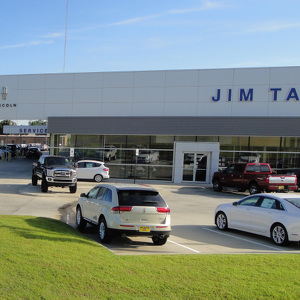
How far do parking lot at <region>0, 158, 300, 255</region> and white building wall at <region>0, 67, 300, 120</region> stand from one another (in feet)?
22.6

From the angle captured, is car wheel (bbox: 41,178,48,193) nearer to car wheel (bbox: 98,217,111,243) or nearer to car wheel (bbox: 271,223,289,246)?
car wheel (bbox: 98,217,111,243)

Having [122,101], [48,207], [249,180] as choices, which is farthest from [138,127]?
[48,207]

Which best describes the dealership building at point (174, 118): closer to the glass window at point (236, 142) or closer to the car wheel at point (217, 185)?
the glass window at point (236, 142)

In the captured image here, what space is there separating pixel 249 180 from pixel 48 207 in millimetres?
13104

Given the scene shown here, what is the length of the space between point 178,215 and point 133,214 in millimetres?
7331

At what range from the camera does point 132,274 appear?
7012mm

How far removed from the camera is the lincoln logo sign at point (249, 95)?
33.8 metres

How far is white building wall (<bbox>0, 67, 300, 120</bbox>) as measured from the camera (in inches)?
1344

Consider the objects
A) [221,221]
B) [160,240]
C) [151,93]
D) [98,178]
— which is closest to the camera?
[160,240]

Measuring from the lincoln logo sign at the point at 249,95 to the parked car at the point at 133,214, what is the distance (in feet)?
79.5

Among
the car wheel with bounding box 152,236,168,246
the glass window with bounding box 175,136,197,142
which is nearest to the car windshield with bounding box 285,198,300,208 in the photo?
the car wheel with bounding box 152,236,168,246

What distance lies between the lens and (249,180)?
26.7 m

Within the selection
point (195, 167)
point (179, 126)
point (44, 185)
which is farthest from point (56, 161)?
point (195, 167)

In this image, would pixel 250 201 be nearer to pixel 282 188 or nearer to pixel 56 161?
pixel 282 188
